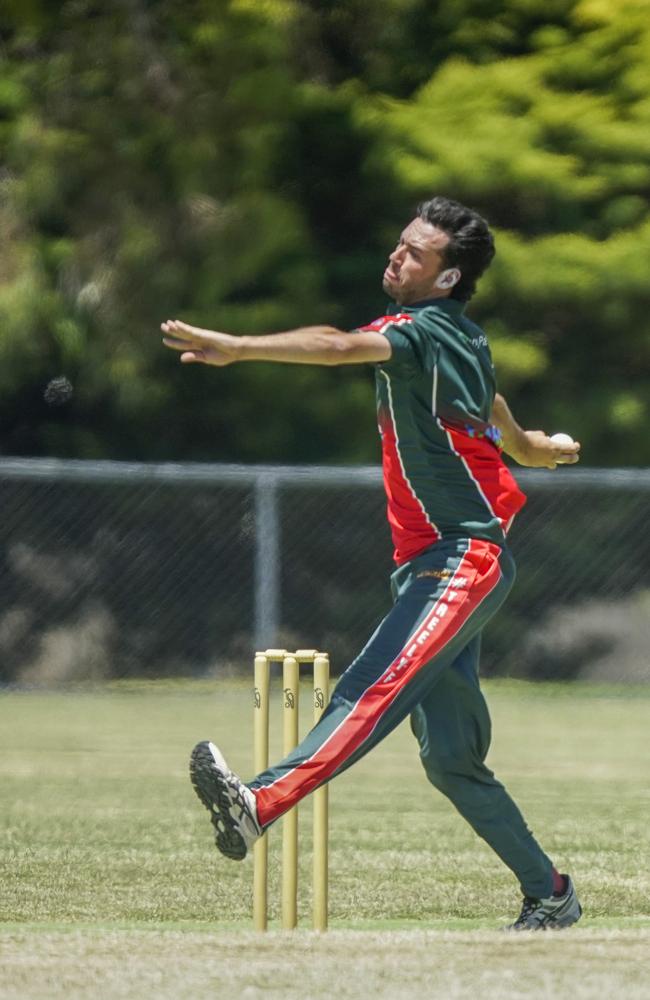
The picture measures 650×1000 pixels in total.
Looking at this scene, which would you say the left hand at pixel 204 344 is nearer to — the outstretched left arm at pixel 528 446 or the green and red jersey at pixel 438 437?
the green and red jersey at pixel 438 437

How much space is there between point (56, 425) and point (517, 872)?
14212 mm


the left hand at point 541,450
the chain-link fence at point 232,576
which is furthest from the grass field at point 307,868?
the chain-link fence at point 232,576

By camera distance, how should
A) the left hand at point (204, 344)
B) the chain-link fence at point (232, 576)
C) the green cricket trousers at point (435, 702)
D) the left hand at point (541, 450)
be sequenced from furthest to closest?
the chain-link fence at point (232, 576) → the left hand at point (541, 450) → the green cricket trousers at point (435, 702) → the left hand at point (204, 344)

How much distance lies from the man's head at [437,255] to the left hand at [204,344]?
0.80m

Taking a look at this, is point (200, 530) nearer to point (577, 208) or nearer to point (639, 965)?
Answer: point (577, 208)

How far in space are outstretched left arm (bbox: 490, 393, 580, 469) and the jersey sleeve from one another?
670mm

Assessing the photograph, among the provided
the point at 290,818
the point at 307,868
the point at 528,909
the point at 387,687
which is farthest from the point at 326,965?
the point at 307,868

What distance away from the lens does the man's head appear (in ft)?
18.4

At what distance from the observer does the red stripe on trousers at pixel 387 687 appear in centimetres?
520

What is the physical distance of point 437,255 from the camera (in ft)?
18.4

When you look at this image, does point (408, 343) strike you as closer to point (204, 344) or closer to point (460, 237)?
point (460, 237)

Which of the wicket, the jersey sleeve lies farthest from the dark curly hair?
the wicket

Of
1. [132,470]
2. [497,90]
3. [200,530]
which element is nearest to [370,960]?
[132,470]

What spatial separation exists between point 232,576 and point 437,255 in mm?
12299
